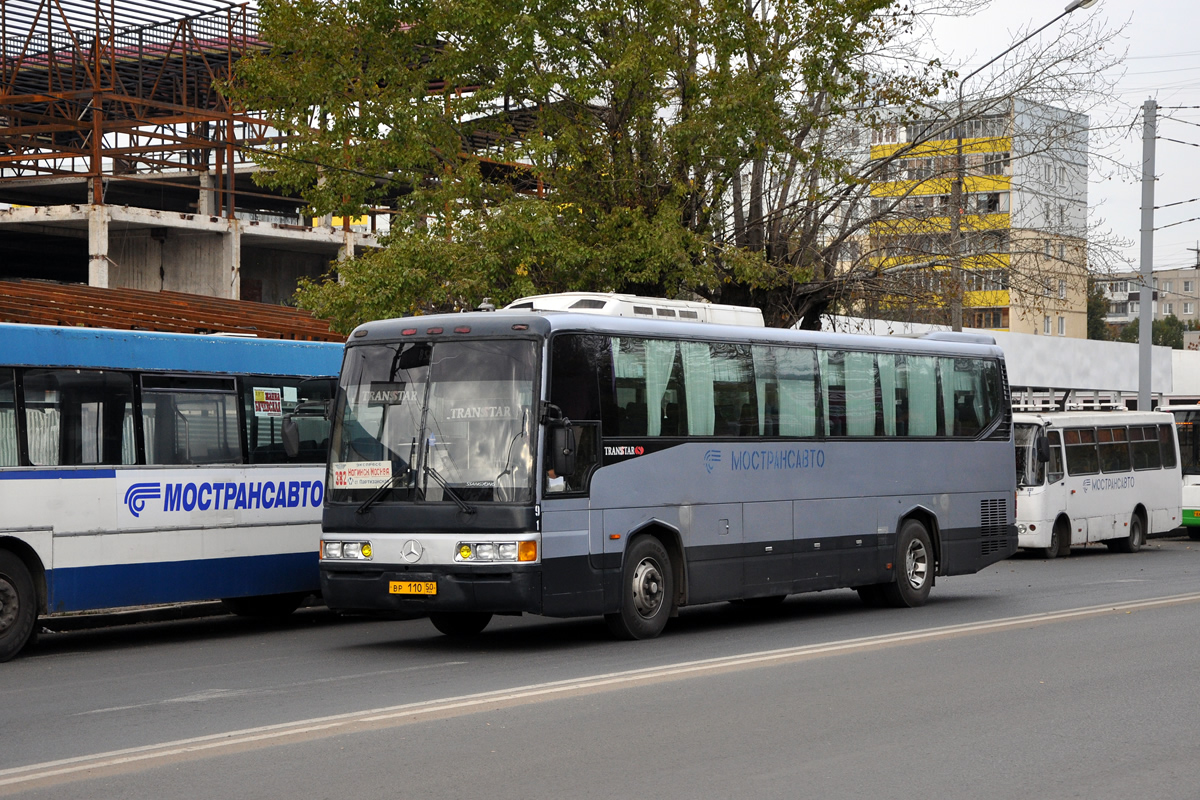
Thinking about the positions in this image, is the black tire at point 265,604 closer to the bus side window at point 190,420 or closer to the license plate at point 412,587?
the bus side window at point 190,420

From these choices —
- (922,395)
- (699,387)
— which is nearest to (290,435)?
(699,387)

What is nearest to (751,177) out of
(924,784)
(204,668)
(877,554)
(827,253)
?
(827,253)

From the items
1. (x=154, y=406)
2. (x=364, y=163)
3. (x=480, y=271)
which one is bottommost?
(x=154, y=406)

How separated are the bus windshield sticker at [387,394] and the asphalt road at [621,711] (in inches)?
85.9

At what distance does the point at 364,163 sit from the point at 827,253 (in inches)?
302

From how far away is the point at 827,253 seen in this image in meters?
24.1

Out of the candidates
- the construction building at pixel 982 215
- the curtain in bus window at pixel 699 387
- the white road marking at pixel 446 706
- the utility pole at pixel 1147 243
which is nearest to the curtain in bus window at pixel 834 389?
the curtain in bus window at pixel 699 387

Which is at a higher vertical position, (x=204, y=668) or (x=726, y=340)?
(x=726, y=340)

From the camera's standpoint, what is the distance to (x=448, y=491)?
12.5m

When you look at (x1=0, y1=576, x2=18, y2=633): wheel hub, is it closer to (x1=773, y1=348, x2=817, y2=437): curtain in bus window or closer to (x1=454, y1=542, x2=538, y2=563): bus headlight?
(x1=454, y1=542, x2=538, y2=563): bus headlight

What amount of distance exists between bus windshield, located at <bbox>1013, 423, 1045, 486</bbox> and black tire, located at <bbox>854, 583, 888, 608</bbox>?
32.3ft

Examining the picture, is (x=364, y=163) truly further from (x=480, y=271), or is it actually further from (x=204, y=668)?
(x=204, y=668)

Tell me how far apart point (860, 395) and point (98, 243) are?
91.1 feet

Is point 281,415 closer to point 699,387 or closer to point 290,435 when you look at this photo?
point 290,435
